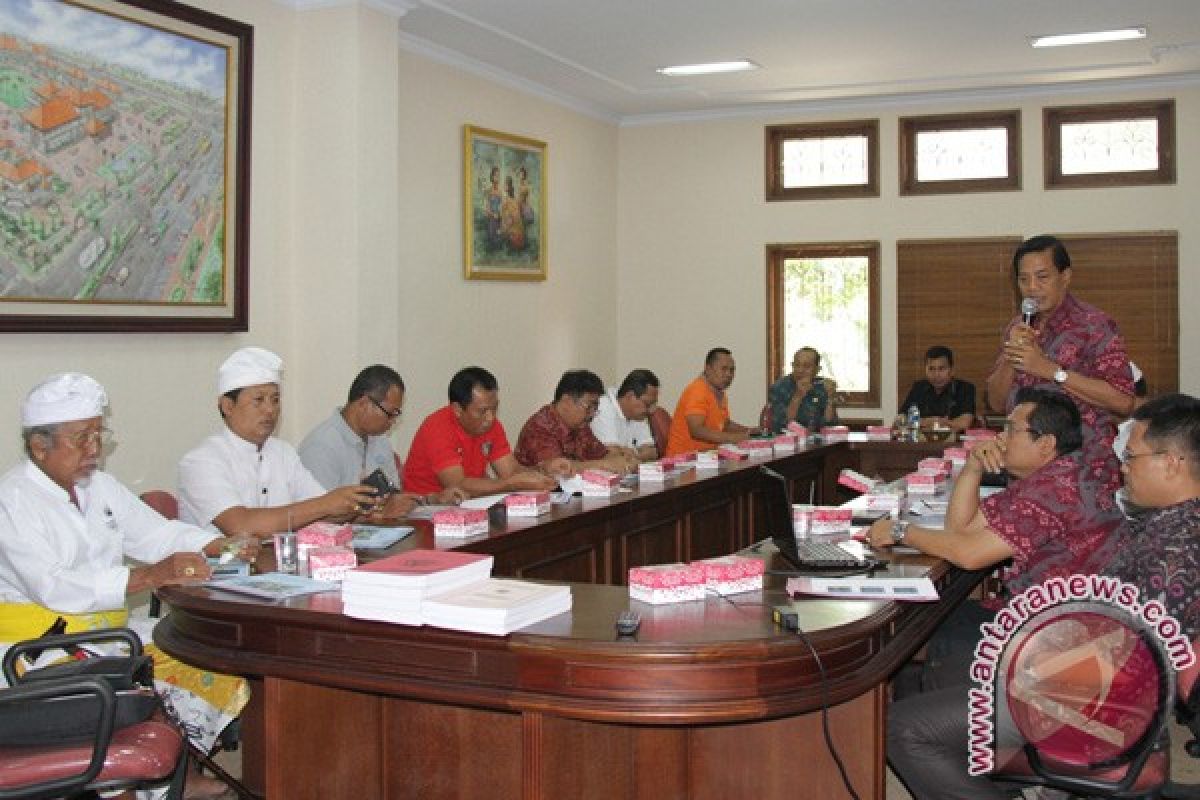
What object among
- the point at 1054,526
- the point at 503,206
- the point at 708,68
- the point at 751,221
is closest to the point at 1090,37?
the point at 708,68

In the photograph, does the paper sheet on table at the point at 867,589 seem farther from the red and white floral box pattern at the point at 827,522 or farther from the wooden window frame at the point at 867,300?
the wooden window frame at the point at 867,300

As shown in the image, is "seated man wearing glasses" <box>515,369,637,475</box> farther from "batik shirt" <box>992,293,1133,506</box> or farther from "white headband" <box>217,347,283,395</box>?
"batik shirt" <box>992,293,1133,506</box>

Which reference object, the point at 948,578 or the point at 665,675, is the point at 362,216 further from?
the point at 665,675

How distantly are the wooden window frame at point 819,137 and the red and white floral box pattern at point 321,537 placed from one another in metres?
6.64

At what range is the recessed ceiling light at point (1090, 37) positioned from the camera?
7.21 m

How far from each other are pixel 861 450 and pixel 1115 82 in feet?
11.1

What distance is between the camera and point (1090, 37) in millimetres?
7348

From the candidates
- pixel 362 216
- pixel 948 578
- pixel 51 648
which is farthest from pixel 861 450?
pixel 51 648

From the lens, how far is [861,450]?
720 centimetres

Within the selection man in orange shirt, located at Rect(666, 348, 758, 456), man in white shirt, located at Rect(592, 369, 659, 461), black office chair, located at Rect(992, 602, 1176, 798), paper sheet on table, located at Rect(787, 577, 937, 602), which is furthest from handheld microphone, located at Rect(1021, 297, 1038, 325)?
man in orange shirt, located at Rect(666, 348, 758, 456)

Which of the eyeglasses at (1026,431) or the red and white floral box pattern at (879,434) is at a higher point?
the eyeglasses at (1026,431)

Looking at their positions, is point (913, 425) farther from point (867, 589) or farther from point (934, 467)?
point (867, 589)

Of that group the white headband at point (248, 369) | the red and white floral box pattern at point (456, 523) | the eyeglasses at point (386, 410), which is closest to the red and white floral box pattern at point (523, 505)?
the red and white floral box pattern at point (456, 523)

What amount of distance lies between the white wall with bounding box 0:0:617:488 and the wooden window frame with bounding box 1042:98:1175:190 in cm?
364
